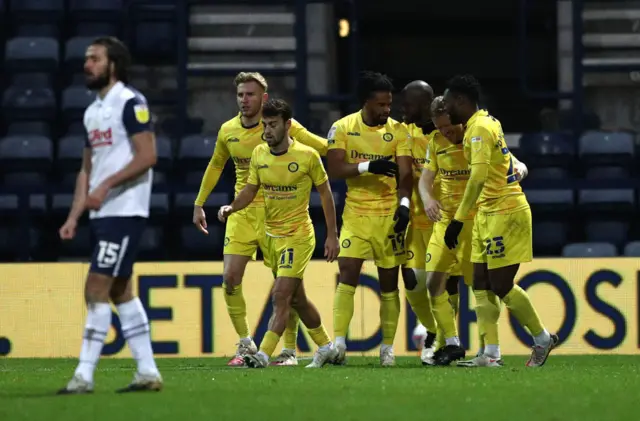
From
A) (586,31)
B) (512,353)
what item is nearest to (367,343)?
(512,353)

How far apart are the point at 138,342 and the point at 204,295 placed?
18.6ft

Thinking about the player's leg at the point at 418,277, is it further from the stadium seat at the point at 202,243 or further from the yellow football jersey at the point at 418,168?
the stadium seat at the point at 202,243

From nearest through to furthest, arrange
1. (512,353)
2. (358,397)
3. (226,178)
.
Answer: (358,397), (512,353), (226,178)

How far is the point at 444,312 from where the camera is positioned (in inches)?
394

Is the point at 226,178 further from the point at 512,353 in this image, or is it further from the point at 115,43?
the point at 115,43

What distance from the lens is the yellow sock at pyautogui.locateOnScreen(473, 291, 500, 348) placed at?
9.77 m

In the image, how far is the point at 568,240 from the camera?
49.0 ft

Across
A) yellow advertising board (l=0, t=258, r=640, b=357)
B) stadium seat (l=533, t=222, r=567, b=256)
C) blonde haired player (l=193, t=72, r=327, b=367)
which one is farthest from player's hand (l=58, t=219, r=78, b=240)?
stadium seat (l=533, t=222, r=567, b=256)

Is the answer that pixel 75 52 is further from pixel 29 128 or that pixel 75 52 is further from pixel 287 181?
pixel 287 181

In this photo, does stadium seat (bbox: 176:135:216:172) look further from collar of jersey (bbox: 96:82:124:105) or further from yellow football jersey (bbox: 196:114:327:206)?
collar of jersey (bbox: 96:82:124:105)

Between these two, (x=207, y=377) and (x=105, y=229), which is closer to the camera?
(x=105, y=229)

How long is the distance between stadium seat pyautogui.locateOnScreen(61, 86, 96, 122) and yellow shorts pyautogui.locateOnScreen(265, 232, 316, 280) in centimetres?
600

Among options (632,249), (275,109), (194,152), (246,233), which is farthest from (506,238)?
(194,152)

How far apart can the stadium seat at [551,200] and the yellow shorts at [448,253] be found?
455cm
